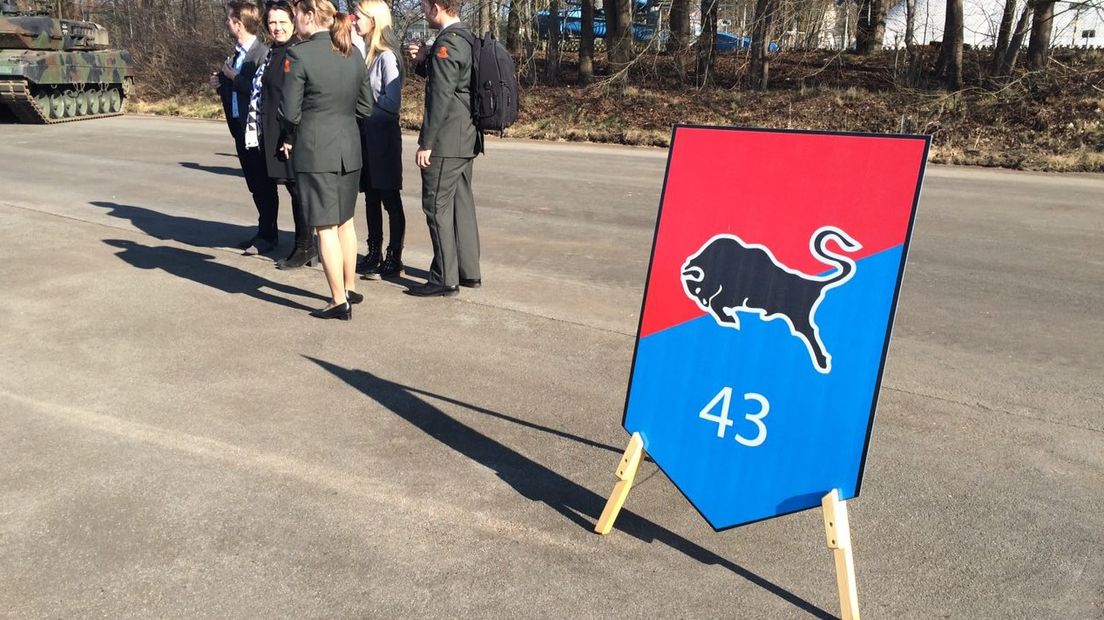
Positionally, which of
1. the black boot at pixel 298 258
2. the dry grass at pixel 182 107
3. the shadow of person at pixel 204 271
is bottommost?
the shadow of person at pixel 204 271

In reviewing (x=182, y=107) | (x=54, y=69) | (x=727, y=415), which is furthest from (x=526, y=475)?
(x=182, y=107)

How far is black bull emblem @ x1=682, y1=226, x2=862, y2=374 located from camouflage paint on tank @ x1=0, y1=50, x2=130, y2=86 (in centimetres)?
2236

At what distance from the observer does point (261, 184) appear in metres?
8.45

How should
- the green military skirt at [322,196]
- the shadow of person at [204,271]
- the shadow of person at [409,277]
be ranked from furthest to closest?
the shadow of person at [409,277]
the shadow of person at [204,271]
the green military skirt at [322,196]

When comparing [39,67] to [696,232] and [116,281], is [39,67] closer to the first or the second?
[116,281]

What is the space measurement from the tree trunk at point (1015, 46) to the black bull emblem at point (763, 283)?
20.1 meters

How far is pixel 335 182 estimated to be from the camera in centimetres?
631

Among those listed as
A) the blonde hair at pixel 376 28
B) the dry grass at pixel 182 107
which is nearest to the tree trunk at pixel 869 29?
the dry grass at pixel 182 107

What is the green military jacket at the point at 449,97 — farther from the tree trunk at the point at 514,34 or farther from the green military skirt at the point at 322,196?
the tree trunk at the point at 514,34

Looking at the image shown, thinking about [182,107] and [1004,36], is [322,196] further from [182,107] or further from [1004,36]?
[182,107]

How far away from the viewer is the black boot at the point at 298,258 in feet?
26.3

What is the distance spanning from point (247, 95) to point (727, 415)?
5.81 m

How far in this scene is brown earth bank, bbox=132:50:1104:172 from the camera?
18094 mm

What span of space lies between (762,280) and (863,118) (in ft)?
63.1
